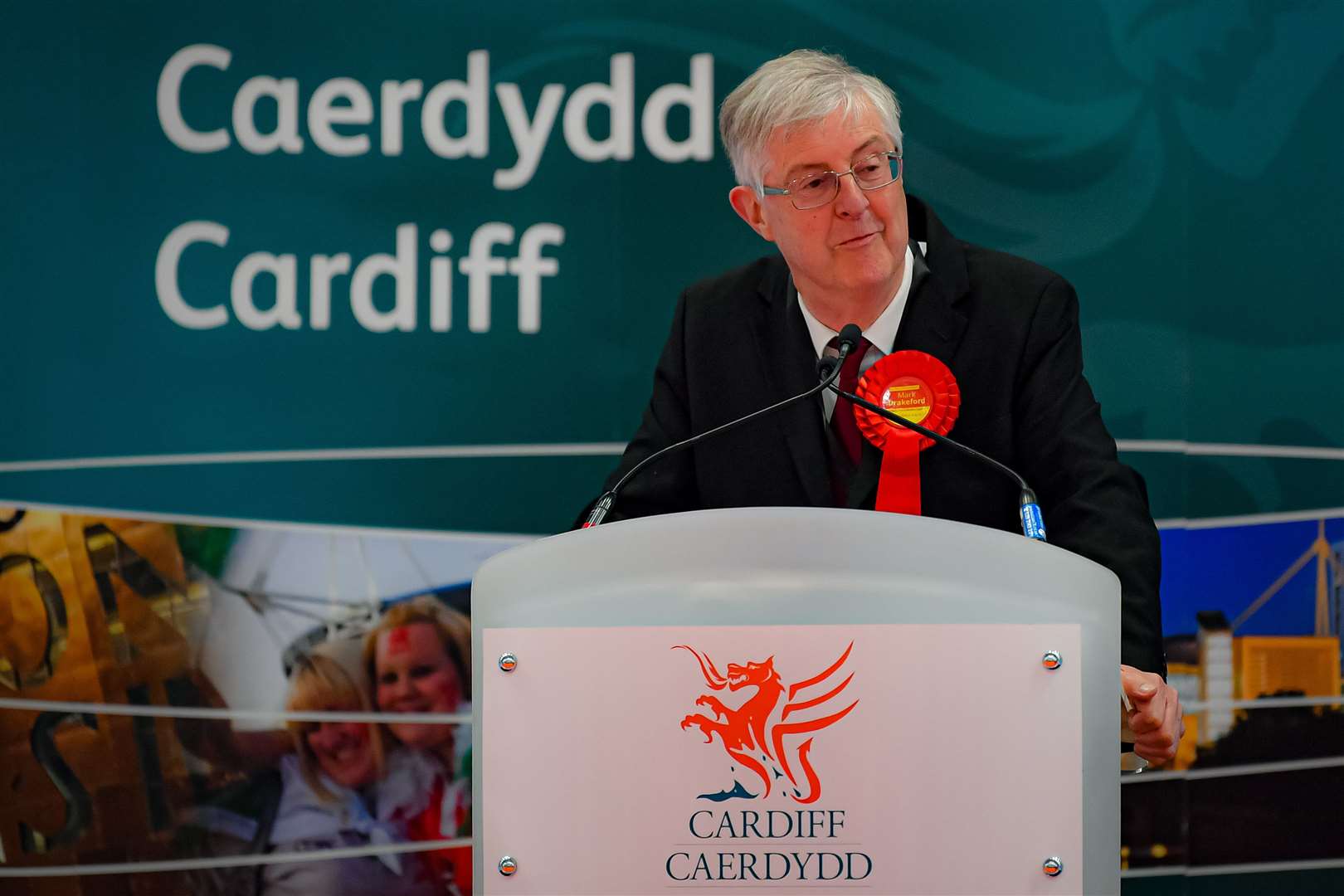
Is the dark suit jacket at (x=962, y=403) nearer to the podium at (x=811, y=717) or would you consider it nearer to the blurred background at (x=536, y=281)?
the podium at (x=811, y=717)

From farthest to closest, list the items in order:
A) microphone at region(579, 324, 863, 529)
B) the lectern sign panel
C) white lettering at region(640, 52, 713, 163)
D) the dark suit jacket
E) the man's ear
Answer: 1. white lettering at region(640, 52, 713, 163)
2. the man's ear
3. the dark suit jacket
4. microphone at region(579, 324, 863, 529)
5. the lectern sign panel

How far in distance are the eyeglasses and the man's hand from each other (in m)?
0.72

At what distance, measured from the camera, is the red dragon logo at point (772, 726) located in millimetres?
932

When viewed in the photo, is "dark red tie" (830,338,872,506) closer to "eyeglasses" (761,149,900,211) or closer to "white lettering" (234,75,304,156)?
"eyeglasses" (761,149,900,211)

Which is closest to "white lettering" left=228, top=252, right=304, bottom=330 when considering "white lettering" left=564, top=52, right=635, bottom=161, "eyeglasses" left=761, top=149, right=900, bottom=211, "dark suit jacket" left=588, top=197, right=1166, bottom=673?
"white lettering" left=564, top=52, right=635, bottom=161

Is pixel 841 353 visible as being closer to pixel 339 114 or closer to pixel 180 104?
pixel 339 114

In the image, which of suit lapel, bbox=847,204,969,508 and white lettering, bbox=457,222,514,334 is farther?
white lettering, bbox=457,222,514,334

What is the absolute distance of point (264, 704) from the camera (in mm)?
2705

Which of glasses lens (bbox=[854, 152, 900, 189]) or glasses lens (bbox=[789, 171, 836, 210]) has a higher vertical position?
glasses lens (bbox=[854, 152, 900, 189])

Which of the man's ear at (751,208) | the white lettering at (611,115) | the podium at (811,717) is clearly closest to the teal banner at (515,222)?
the white lettering at (611,115)

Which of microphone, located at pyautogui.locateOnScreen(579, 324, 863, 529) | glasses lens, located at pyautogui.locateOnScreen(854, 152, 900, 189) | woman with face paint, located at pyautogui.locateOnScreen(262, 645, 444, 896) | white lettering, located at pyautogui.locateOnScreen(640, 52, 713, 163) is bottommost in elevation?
woman with face paint, located at pyautogui.locateOnScreen(262, 645, 444, 896)

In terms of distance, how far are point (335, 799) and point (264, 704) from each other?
0.24 m

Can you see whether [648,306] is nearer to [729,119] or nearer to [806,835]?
[729,119]

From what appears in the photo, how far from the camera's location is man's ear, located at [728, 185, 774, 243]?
5.81 ft
